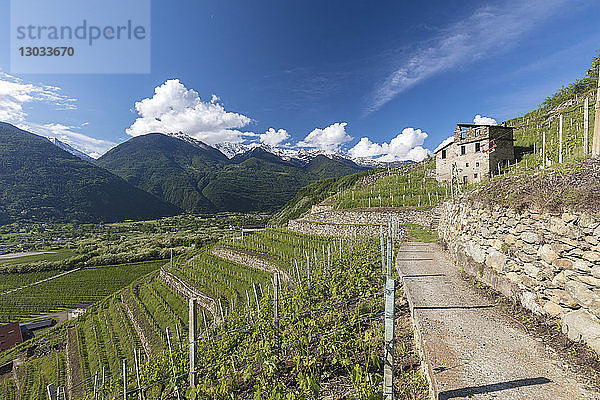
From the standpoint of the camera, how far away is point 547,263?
547 centimetres

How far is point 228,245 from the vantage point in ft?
118

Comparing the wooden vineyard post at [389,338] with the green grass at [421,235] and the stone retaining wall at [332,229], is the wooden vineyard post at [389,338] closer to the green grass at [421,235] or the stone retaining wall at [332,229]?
the green grass at [421,235]

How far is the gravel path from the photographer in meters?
3.67

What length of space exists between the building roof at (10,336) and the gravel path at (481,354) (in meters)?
43.1

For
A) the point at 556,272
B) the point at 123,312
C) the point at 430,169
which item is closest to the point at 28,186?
the point at 123,312

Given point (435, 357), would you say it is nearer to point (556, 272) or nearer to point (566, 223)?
point (556, 272)

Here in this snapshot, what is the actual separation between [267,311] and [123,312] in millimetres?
27586

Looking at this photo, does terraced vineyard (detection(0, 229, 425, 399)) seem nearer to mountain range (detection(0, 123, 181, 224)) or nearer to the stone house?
the stone house

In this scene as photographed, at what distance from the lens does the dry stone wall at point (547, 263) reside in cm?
452

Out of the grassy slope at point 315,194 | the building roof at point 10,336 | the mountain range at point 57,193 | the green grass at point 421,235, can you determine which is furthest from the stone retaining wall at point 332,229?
the mountain range at point 57,193

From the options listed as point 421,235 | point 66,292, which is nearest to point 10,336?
point 66,292

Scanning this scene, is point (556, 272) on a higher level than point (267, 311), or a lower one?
higher

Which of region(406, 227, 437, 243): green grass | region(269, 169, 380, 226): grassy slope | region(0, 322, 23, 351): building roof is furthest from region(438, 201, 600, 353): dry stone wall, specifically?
region(269, 169, 380, 226): grassy slope

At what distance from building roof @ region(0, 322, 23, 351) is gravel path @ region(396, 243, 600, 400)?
141 ft
